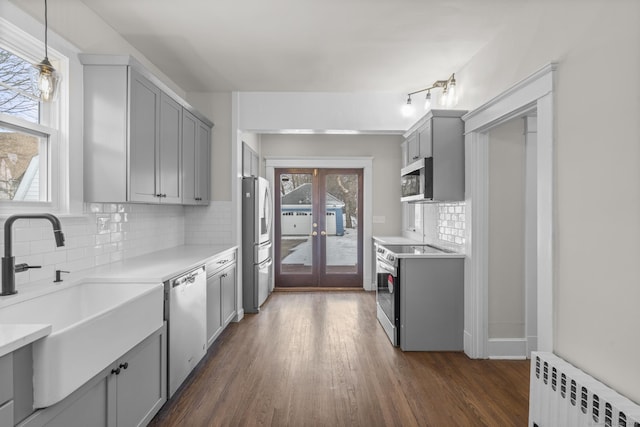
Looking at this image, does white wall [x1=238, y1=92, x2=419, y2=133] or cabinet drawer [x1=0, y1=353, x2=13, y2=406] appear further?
white wall [x1=238, y1=92, x2=419, y2=133]

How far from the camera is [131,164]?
2584mm

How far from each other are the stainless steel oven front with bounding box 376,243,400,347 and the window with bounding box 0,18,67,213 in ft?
9.00

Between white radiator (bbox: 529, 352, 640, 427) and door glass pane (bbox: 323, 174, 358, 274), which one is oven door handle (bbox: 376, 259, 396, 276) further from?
door glass pane (bbox: 323, 174, 358, 274)

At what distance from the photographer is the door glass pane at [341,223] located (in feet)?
19.9

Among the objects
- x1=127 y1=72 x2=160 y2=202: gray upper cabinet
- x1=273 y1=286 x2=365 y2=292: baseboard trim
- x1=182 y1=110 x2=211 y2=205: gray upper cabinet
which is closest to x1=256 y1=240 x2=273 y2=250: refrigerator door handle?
x1=182 y1=110 x2=211 y2=205: gray upper cabinet

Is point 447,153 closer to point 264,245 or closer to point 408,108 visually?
point 408,108

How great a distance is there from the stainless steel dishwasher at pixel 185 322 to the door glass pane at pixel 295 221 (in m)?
3.06

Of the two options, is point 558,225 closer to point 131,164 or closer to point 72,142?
point 131,164

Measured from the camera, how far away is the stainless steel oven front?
3.47 m

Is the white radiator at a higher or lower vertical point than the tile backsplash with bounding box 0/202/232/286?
lower

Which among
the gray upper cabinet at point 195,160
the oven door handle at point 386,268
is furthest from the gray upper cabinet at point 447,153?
the gray upper cabinet at point 195,160

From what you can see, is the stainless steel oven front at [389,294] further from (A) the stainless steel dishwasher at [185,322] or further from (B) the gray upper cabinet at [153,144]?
(B) the gray upper cabinet at [153,144]

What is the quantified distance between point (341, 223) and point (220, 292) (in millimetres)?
2903

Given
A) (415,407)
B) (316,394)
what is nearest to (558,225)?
(415,407)
